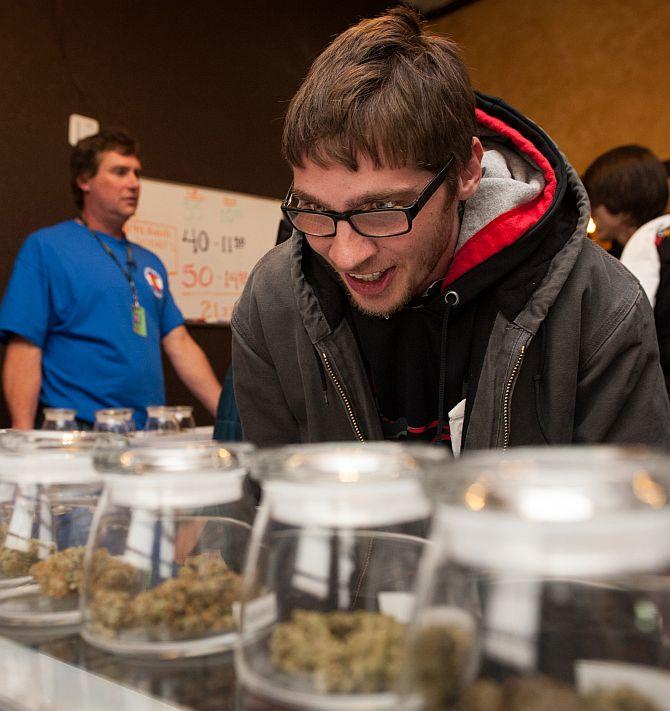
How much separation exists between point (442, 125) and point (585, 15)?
3.81 metres

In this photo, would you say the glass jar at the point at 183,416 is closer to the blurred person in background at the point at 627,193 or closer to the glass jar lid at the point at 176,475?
the blurred person in background at the point at 627,193

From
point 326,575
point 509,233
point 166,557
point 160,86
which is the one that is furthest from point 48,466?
point 160,86

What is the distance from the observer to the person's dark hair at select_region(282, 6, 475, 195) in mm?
1197

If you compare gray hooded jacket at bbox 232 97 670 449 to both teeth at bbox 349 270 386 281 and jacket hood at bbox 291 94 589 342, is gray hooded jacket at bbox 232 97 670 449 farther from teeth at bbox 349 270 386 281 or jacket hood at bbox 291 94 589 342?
teeth at bbox 349 270 386 281

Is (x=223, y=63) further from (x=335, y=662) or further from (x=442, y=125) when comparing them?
(x=335, y=662)

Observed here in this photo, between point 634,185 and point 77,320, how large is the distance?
1.94 m

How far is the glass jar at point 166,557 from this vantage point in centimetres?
61

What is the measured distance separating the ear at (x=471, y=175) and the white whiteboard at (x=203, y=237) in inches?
113

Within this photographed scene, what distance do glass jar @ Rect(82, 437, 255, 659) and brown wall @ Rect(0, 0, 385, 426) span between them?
3116 mm

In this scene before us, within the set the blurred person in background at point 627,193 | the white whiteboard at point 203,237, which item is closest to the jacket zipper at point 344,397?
the blurred person in background at point 627,193

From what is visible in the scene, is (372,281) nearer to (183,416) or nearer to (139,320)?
(183,416)

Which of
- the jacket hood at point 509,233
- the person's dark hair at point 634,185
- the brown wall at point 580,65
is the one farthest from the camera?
the brown wall at point 580,65

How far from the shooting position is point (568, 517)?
1.23 feet

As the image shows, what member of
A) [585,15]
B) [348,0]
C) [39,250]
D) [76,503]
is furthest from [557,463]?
[348,0]
